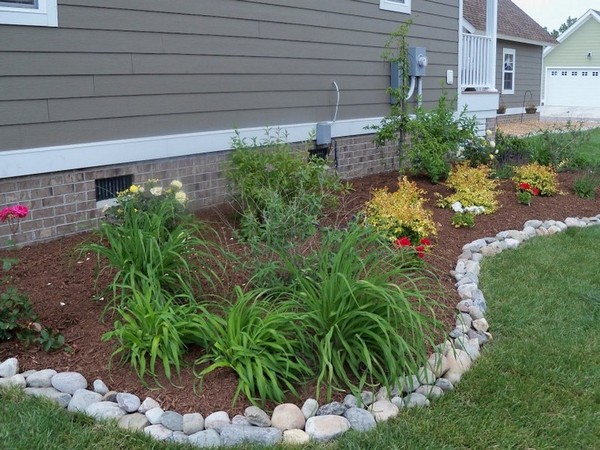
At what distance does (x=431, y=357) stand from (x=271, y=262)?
1092mm

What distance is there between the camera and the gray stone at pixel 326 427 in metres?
3.21

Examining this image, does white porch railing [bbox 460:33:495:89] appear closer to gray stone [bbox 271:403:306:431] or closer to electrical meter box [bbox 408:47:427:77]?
electrical meter box [bbox 408:47:427:77]

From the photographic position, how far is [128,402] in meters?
3.31

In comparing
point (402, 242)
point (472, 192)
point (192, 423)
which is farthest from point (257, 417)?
point (472, 192)

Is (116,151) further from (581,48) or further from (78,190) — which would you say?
(581,48)

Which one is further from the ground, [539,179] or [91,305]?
[539,179]

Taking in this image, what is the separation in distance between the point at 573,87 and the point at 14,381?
35.8 meters

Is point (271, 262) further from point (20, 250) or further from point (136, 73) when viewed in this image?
point (136, 73)

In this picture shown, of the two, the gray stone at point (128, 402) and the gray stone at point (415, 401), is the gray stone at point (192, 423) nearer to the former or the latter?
the gray stone at point (128, 402)

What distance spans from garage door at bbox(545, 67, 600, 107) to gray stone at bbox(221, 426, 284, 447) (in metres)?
Result: 34.9

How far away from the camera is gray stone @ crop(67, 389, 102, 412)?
332cm

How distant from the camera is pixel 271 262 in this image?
4301mm

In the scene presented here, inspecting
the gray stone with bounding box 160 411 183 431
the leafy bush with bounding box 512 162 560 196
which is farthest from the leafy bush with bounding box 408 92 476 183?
the gray stone with bounding box 160 411 183 431

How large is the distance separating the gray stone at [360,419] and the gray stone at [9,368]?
1.66 m
